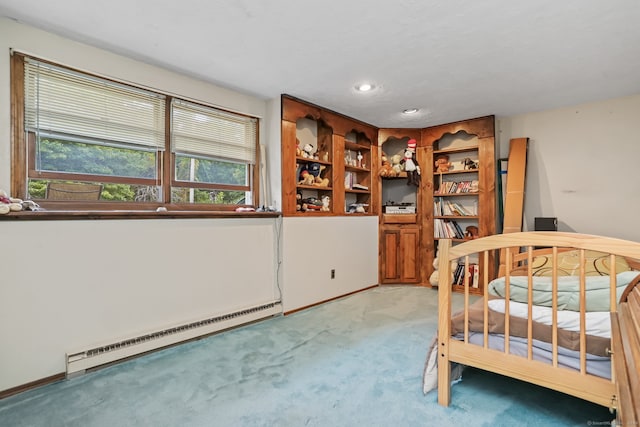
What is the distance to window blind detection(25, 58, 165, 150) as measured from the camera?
2.09 meters

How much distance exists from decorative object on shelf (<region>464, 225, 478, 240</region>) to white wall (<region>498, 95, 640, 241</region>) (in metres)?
0.56

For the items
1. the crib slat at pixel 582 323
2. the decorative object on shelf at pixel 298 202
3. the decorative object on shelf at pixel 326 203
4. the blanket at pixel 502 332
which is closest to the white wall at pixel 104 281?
the decorative object on shelf at pixel 298 202

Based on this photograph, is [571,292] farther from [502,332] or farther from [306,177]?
[306,177]

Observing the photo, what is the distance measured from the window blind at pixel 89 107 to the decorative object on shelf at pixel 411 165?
3036 mm

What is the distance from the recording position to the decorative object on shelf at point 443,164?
14.2 feet

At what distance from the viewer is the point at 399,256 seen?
14.7ft

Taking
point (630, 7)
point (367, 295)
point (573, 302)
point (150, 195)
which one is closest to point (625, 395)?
point (573, 302)

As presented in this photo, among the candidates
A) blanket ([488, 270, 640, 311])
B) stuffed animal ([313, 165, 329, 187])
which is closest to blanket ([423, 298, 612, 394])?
blanket ([488, 270, 640, 311])

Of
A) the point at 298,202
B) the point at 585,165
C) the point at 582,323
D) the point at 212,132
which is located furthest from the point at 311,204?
the point at 585,165

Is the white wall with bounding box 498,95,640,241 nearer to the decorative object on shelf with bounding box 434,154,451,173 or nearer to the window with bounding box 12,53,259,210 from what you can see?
the decorative object on shelf with bounding box 434,154,451,173

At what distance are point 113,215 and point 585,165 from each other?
460cm

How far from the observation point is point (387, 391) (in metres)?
1.81

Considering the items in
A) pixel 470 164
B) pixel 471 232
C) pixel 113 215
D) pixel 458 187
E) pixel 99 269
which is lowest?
pixel 99 269

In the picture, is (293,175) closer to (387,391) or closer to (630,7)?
(387,391)
